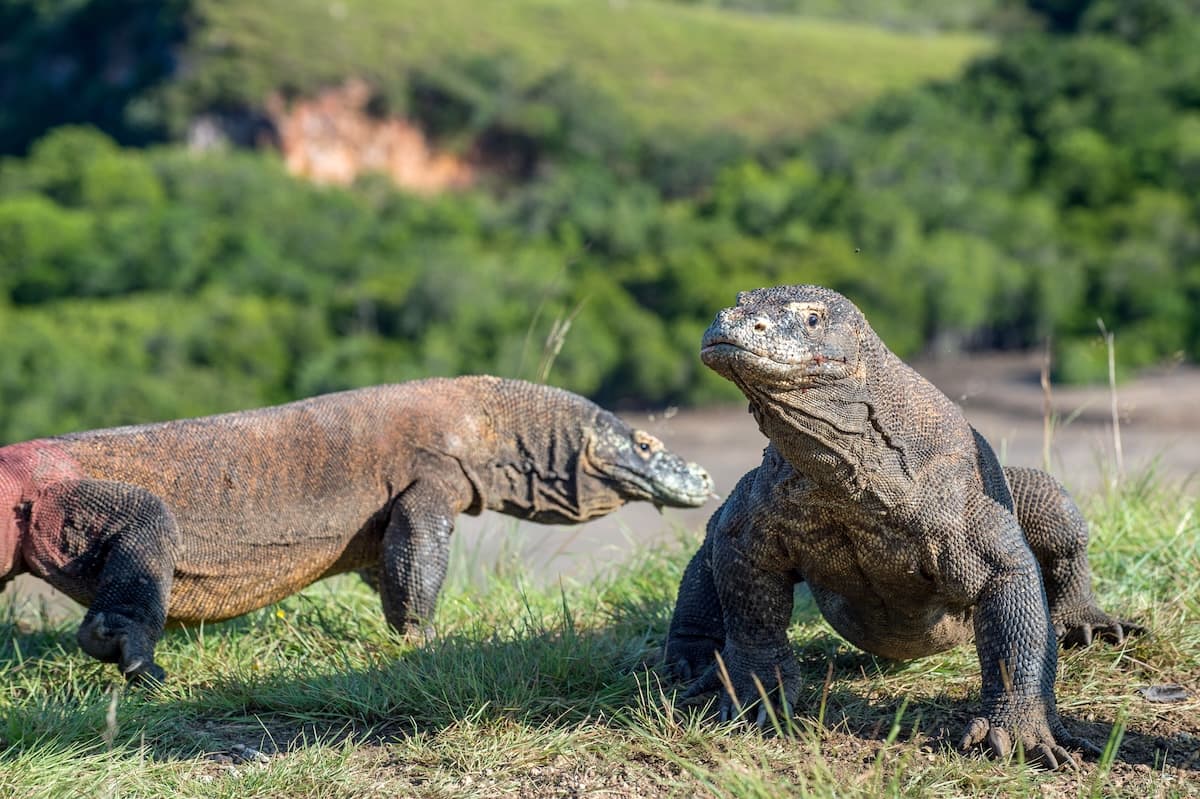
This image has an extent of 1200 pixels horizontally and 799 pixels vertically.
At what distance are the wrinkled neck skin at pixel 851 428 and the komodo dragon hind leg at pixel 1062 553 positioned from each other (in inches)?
28.3

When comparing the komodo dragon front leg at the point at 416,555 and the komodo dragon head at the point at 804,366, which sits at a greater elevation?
the komodo dragon head at the point at 804,366

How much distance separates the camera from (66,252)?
5231 cm

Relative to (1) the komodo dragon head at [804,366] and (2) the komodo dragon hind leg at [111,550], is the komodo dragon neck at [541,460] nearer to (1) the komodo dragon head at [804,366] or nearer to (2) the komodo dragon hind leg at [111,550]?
(2) the komodo dragon hind leg at [111,550]

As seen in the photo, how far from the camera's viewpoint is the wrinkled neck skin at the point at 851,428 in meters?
3.30

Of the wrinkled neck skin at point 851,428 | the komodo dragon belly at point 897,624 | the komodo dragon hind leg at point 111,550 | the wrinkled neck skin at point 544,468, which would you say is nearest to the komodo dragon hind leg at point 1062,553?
the komodo dragon belly at point 897,624

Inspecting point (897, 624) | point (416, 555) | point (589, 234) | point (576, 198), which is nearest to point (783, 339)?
point (897, 624)

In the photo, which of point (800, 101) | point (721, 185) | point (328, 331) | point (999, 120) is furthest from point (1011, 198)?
point (328, 331)

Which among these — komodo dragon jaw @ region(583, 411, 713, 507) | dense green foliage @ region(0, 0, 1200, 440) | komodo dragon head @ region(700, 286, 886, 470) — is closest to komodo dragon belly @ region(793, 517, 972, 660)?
komodo dragon head @ region(700, 286, 886, 470)

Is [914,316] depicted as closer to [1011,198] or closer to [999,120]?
[1011,198]

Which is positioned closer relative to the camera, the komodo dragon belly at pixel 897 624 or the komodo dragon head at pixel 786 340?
the komodo dragon head at pixel 786 340

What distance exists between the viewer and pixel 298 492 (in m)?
5.46

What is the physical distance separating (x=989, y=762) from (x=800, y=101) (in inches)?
2750

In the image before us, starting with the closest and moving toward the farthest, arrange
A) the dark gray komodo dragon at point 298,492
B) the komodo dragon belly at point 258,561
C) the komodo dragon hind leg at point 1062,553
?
1. the komodo dragon hind leg at point 1062,553
2. the dark gray komodo dragon at point 298,492
3. the komodo dragon belly at point 258,561

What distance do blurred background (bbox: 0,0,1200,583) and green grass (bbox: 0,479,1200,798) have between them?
2384cm
